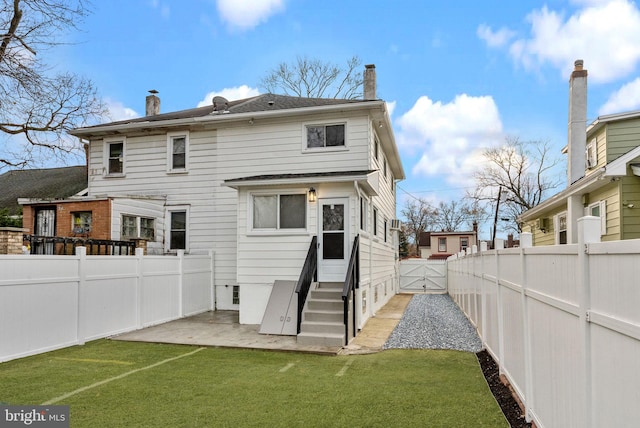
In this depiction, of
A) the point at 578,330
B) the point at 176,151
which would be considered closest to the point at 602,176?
the point at 578,330

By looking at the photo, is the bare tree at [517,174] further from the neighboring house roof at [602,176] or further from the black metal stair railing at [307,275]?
the black metal stair railing at [307,275]

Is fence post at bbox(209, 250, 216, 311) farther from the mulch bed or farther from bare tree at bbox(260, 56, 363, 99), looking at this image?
bare tree at bbox(260, 56, 363, 99)

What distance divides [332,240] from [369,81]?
21.4ft

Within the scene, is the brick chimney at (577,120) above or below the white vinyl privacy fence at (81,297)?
above

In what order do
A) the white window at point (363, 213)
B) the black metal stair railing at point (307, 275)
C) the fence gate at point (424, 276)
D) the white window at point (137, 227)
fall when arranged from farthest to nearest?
the fence gate at point (424, 276) → the white window at point (137, 227) → the white window at point (363, 213) → the black metal stair railing at point (307, 275)

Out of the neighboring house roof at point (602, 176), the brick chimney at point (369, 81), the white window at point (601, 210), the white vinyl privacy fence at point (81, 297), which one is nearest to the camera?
the white vinyl privacy fence at point (81, 297)

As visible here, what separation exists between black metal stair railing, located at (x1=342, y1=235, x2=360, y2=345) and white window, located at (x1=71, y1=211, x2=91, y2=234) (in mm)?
7867

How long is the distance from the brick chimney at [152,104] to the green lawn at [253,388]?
11.7 metres

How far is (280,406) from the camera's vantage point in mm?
4645

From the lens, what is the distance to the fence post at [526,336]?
12.9 feet

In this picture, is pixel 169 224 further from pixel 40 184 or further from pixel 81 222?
pixel 40 184

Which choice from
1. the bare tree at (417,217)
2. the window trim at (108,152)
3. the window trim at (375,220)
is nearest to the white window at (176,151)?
the window trim at (108,152)

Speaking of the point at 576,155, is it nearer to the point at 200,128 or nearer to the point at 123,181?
the point at 200,128

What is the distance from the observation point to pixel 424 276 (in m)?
21.7
